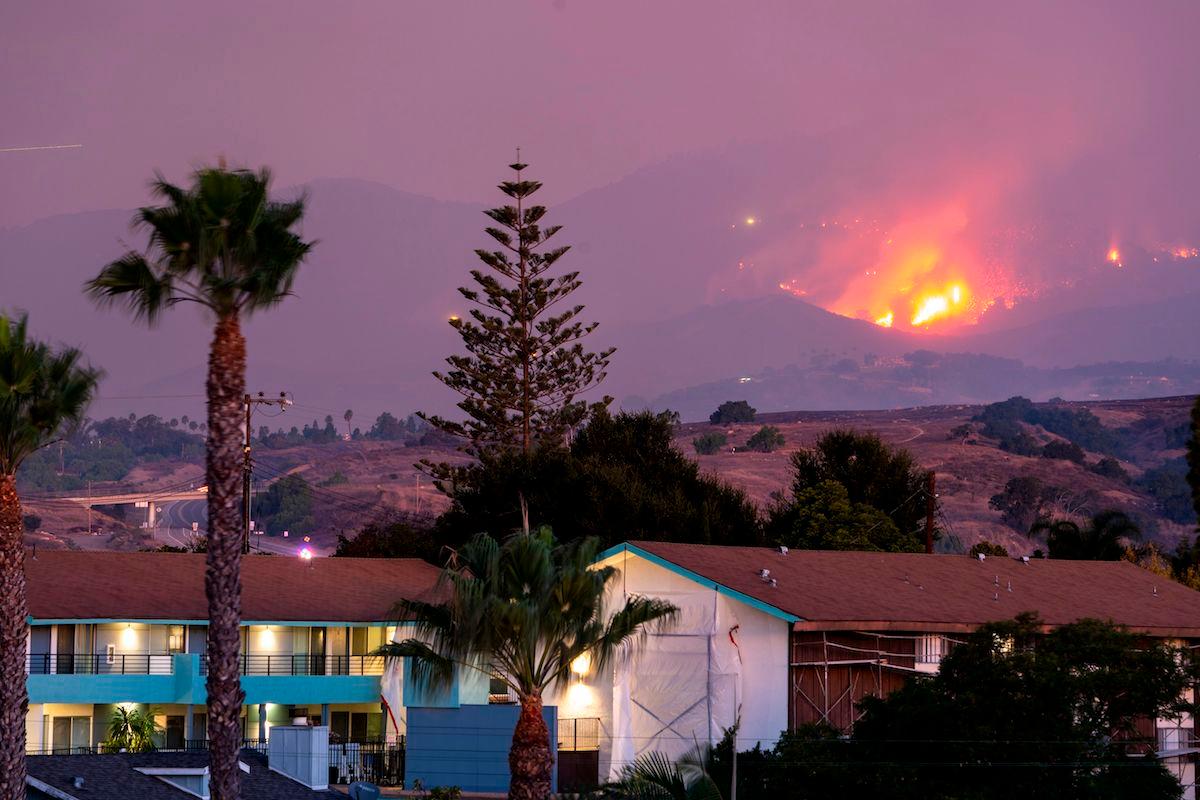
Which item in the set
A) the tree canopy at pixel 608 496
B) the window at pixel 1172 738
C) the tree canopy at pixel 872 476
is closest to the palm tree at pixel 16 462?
the window at pixel 1172 738

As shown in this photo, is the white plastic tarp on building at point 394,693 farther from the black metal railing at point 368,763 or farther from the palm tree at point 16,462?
the palm tree at point 16,462

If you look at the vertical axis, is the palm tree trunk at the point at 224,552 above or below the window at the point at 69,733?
above

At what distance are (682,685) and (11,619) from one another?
16077 mm

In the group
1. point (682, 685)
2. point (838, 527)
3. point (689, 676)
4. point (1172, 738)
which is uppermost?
point (838, 527)

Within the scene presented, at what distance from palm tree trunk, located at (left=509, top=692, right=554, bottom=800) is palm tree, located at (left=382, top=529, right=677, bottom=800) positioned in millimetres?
18

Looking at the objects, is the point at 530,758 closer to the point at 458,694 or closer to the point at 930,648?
the point at 930,648

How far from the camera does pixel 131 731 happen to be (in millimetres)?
47500

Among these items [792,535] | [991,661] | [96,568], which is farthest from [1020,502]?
[991,661]

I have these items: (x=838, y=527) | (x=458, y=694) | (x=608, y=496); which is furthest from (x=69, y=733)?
(x=838, y=527)

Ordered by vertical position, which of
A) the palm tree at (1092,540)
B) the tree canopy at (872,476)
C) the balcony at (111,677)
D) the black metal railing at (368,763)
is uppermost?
the tree canopy at (872,476)

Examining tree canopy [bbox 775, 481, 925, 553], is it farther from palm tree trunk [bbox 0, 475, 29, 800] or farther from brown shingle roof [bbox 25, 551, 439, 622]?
palm tree trunk [bbox 0, 475, 29, 800]

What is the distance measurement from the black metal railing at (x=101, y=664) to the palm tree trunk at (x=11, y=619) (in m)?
18.8

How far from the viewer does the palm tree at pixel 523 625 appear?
102 feet

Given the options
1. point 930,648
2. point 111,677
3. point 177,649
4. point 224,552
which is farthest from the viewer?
point 177,649
